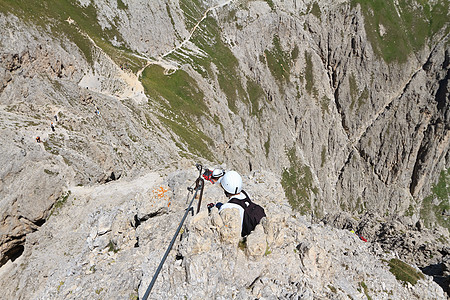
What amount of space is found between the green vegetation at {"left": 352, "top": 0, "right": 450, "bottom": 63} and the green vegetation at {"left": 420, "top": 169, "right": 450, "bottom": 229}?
5309cm

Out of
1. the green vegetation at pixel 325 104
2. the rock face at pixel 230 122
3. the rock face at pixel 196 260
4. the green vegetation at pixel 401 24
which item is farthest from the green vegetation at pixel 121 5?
the green vegetation at pixel 401 24

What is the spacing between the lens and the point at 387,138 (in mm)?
107938

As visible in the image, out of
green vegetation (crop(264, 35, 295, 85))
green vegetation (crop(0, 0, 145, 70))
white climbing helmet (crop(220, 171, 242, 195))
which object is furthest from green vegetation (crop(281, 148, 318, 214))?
white climbing helmet (crop(220, 171, 242, 195))

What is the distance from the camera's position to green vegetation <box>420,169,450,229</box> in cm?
9683

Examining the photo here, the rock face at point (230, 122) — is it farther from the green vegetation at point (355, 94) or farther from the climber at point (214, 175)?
the climber at point (214, 175)

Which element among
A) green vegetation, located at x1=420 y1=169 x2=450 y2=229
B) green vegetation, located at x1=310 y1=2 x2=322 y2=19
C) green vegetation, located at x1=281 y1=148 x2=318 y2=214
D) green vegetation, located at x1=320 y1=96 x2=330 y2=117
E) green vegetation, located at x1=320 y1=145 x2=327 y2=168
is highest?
green vegetation, located at x1=310 y1=2 x2=322 y2=19

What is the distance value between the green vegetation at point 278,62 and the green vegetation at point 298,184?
32.5m

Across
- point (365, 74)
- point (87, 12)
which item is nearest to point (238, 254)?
point (87, 12)

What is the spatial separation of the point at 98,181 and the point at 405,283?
3004 cm

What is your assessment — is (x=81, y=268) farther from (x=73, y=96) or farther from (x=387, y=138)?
(x=387, y=138)

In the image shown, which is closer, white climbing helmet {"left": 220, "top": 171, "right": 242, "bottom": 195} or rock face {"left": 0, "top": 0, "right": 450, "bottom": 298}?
white climbing helmet {"left": 220, "top": 171, "right": 242, "bottom": 195}

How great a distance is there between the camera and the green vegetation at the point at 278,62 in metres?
111

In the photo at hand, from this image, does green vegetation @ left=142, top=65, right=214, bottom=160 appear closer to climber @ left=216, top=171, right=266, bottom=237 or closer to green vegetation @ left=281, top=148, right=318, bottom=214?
green vegetation @ left=281, top=148, right=318, bottom=214

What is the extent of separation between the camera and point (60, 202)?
2416cm
